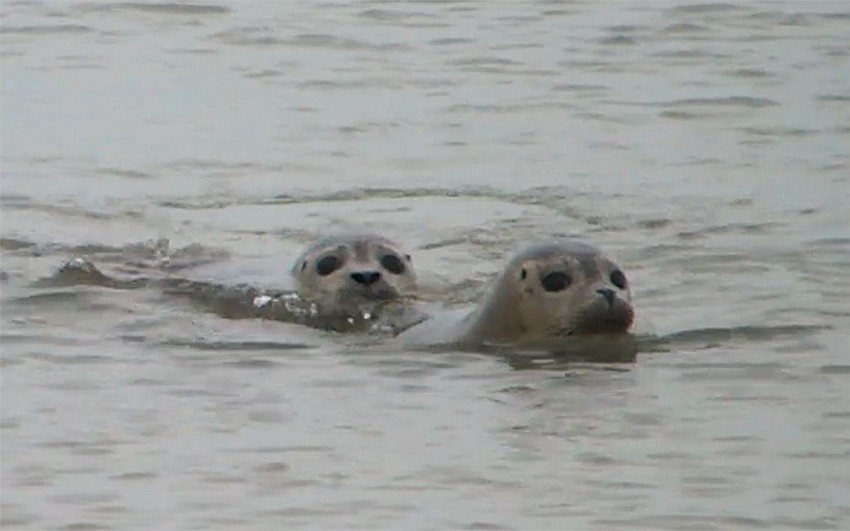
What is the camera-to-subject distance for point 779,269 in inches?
531

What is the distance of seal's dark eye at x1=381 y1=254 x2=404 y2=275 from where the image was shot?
1289cm

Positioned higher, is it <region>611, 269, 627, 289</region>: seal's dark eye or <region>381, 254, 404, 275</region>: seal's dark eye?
<region>381, 254, 404, 275</region>: seal's dark eye

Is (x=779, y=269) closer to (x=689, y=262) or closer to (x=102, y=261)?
(x=689, y=262)

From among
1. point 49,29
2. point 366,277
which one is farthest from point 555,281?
point 49,29

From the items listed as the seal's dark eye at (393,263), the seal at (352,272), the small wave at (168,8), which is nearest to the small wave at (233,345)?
the seal at (352,272)

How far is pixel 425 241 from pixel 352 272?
74.9 inches

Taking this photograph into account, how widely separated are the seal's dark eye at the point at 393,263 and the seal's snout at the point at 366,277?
157 millimetres

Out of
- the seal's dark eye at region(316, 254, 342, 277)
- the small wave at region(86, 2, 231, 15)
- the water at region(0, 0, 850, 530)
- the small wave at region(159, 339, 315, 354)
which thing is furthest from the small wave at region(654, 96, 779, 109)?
the small wave at region(159, 339, 315, 354)

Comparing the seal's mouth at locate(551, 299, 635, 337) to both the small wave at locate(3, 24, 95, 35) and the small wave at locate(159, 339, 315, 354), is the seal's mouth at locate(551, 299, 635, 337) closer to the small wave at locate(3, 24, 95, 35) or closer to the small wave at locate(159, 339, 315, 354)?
the small wave at locate(159, 339, 315, 354)

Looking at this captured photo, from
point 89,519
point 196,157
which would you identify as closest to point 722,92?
point 196,157

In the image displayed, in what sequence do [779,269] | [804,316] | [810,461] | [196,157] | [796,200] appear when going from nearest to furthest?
1. [810,461]
2. [804,316]
3. [779,269]
4. [796,200]
5. [196,157]

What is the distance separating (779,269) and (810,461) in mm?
3724

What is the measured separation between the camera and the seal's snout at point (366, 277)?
1270 cm

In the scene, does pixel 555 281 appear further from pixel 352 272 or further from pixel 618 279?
pixel 352 272
